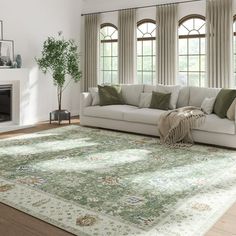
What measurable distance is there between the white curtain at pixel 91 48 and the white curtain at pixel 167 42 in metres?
1.76

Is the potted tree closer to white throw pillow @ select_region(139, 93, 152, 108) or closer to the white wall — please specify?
the white wall

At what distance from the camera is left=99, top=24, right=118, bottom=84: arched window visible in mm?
8250

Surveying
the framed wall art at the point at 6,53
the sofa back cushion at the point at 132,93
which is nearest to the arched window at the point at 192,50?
the sofa back cushion at the point at 132,93

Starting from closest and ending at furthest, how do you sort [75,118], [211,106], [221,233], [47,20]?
[221,233] < [211,106] < [47,20] < [75,118]

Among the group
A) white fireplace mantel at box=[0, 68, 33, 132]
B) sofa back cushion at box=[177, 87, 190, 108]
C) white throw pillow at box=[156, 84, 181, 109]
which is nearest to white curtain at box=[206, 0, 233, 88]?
sofa back cushion at box=[177, 87, 190, 108]

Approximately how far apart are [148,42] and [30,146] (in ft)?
13.1

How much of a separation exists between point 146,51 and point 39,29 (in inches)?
99.1

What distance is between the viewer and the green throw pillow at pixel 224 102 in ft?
17.0

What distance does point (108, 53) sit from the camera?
8.41 meters

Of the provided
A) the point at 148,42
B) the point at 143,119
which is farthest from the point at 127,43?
the point at 143,119

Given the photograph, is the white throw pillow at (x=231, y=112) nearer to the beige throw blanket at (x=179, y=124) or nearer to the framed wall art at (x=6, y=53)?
the beige throw blanket at (x=179, y=124)

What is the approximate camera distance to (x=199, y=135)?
17.1 ft

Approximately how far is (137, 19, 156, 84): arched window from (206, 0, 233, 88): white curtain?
4.61 feet

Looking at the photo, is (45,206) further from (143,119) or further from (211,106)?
(211,106)
